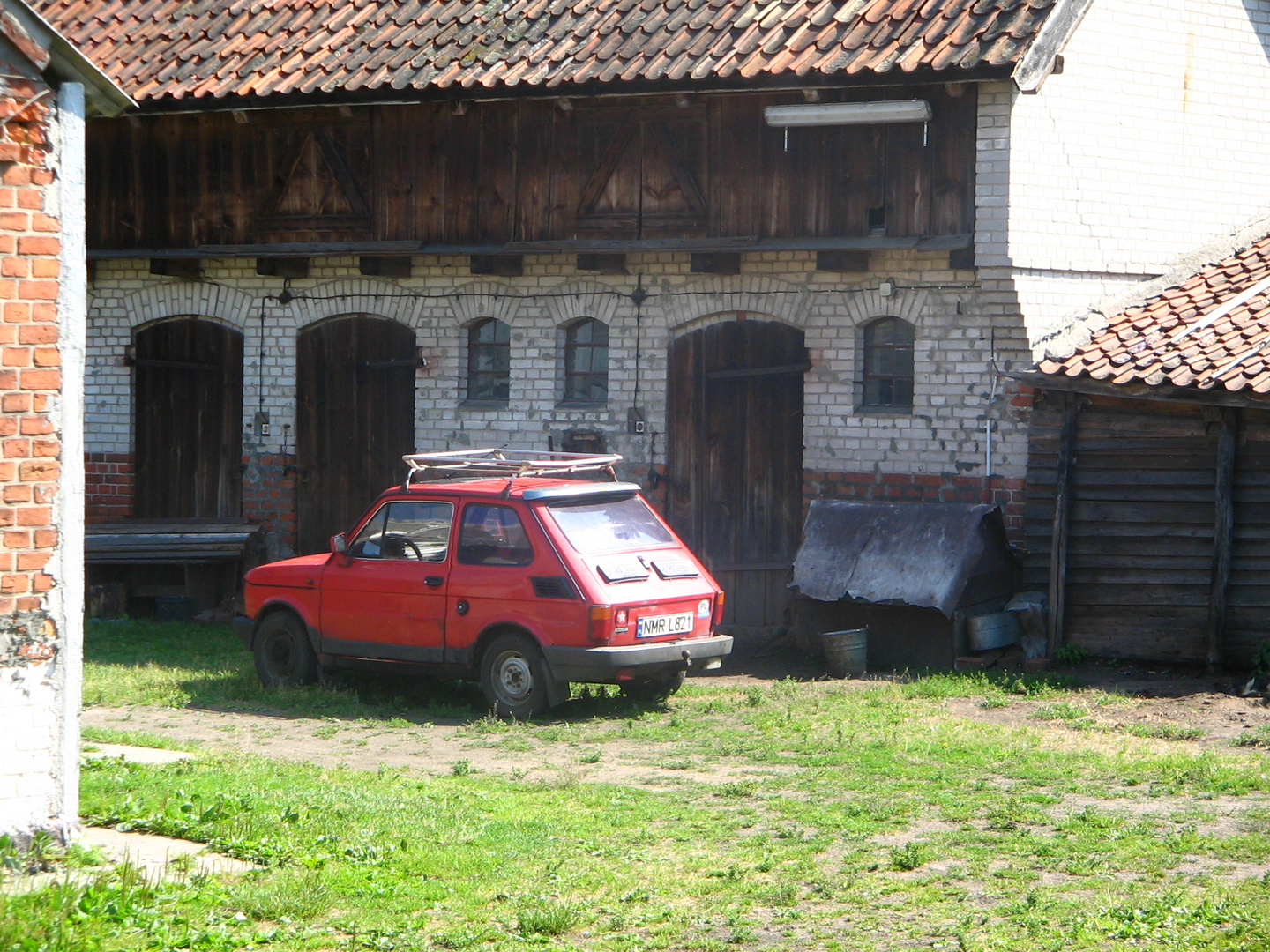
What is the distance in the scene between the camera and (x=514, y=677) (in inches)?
424

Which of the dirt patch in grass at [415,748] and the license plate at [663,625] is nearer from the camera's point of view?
the dirt patch in grass at [415,748]

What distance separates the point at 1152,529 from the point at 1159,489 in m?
0.33

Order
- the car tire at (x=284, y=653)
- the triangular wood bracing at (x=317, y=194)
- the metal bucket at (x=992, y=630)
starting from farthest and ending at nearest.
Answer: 1. the triangular wood bracing at (x=317, y=194)
2. the metal bucket at (x=992, y=630)
3. the car tire at (x=284, y=653)

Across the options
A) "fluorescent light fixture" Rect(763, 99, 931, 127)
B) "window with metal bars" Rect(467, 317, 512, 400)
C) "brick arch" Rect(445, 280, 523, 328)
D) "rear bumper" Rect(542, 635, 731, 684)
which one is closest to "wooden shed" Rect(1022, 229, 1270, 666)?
"fluorescent light fixture" Rect(763, 99, 931, 127)

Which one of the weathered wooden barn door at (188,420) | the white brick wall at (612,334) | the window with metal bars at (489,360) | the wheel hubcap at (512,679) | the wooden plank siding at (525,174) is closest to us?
the wheel hubcap at (512,679)

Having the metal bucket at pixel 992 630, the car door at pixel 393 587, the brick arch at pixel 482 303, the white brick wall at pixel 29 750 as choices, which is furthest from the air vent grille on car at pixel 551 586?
Result: the brick arch at pixel 482 303

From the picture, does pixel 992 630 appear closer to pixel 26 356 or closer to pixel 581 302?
pixel 581 302

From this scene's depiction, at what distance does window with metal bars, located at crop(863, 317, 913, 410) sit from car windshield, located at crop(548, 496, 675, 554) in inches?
150

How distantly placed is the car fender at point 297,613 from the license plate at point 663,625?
2.72m

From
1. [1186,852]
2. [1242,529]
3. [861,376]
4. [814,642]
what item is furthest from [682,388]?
[1186,852]

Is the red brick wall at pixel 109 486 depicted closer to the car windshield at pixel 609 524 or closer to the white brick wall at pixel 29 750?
the car windshield at pixel 609 524

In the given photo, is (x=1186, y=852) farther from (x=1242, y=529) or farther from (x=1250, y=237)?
(x=1250, y=237)

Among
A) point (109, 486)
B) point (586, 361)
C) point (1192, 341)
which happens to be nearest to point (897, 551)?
point (1192, 341)

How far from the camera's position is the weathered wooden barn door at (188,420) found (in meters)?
17.1
